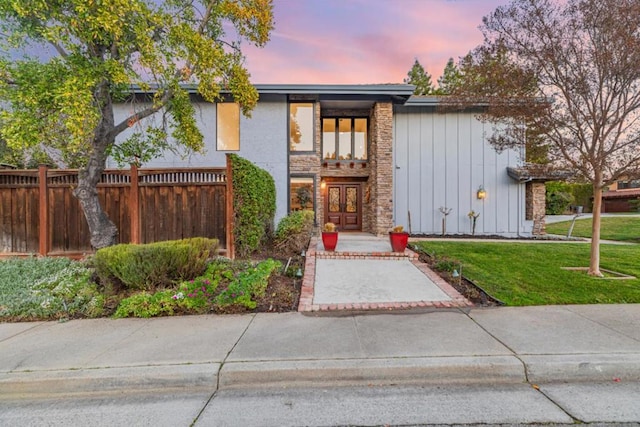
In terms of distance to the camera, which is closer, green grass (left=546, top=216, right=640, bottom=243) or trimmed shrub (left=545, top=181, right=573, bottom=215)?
green grass (left=546, top=216, right=640, bottom=243)

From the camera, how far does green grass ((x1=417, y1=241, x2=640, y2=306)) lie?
4418mm

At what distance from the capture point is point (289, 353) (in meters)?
2.81

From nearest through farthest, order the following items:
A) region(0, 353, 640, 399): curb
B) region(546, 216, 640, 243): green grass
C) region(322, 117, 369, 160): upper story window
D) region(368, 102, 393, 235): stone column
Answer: region(0, 353, 640, 399): curb, region(368, 102, 393, 235): stone column, region(322, 117, 369, 160): upper story window, region(546, 216, 640, 243): green grass

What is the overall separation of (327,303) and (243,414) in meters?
2.25

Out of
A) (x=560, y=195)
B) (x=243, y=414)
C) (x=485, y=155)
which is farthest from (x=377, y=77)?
(x=560, y=195)

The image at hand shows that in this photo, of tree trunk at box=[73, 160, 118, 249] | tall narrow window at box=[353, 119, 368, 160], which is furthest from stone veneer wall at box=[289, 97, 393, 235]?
tree trunk at box=[73, 160, 118, 249]

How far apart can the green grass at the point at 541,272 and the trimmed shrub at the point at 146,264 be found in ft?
16.9

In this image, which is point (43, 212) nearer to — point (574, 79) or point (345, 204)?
point (345, 204)

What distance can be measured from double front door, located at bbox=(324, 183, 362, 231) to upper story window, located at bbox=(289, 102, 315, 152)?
7.14 feet

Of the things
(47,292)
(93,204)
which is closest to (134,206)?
(93,204)

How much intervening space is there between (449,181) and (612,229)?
31.8 ft

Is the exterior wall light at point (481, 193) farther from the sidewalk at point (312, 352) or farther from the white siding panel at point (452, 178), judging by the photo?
the sidewalk at point (312, 352)

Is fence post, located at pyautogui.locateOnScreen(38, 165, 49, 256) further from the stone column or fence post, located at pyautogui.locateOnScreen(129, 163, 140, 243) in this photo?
the stone column

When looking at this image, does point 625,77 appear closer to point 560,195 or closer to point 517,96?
point 517,96
